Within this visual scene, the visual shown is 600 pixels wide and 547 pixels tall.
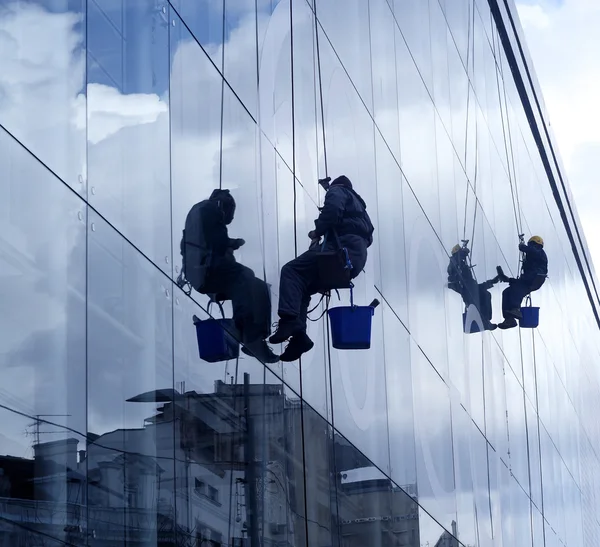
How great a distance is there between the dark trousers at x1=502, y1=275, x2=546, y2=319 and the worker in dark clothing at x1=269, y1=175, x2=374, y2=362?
10431mm

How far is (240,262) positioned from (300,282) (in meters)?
0.63

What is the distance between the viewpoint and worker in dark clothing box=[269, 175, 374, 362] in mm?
8242

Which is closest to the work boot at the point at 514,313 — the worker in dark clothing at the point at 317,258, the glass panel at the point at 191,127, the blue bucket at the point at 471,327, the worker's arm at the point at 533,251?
the worker's arm at the point at 533,251

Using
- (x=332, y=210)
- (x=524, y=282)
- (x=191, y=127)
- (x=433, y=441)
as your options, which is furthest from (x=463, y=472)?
(x=191, y=127)

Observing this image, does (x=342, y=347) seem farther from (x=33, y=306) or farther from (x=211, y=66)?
(x=33, y=306)

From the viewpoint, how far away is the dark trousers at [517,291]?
19.0 m

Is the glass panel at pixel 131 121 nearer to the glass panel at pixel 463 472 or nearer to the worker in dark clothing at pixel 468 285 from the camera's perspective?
the glass panel at pixel 463 472

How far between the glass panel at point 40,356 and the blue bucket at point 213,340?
1632mm

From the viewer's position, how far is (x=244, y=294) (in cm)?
809

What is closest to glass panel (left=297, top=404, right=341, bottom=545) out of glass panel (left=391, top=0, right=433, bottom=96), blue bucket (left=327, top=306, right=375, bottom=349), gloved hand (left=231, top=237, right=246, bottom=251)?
blue bucket (left=327, top=306, right=375, bottom=349)

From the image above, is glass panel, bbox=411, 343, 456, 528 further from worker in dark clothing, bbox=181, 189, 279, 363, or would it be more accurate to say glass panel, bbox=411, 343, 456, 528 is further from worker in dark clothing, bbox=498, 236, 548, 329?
worker in dark clothing, bbox=181, 189, 279, 363

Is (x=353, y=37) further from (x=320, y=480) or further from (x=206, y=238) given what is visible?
(x=206, y=238)

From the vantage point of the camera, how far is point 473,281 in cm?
1784

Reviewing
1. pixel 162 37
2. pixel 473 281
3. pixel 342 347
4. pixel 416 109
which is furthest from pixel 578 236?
pixel 162 37
